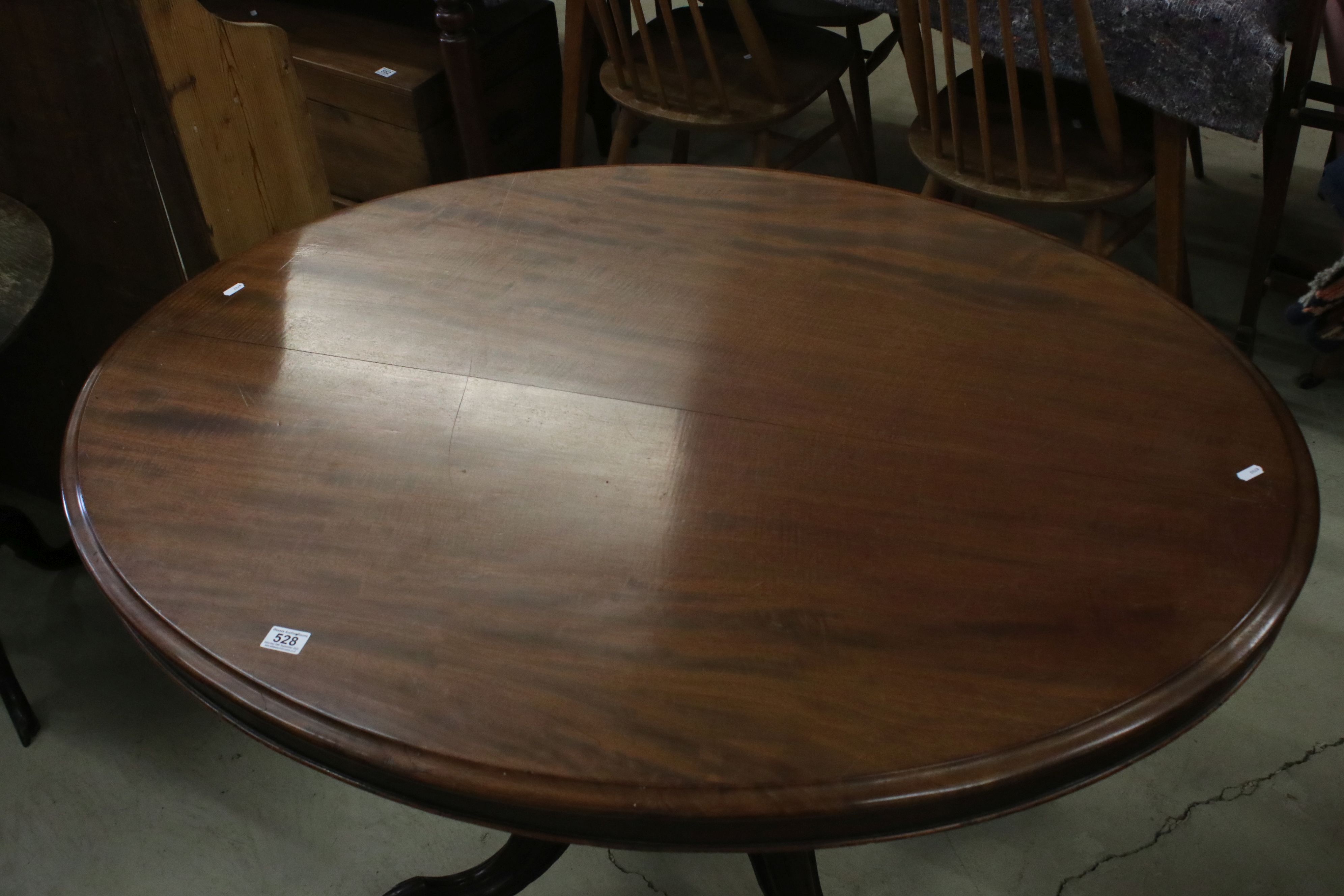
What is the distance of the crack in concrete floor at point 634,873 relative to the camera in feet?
4.36

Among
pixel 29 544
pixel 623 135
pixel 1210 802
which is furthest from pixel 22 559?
pixel 1210 802

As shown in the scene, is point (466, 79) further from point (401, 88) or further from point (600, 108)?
point (600, 108)

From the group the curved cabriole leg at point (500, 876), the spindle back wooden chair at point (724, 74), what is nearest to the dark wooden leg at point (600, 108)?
the spindle back wooden chair at point (724, 74)

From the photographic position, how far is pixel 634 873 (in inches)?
53.1

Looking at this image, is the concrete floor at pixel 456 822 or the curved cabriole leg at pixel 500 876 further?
the concrete floor at pixel 456 822

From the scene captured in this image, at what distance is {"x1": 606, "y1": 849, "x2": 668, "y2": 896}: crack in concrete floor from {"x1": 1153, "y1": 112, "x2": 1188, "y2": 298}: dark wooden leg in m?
1.17

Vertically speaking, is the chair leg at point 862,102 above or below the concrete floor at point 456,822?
above

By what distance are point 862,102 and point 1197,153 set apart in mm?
830

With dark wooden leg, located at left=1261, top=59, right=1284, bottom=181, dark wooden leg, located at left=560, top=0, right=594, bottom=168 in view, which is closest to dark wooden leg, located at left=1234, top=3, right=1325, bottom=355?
dark wooden leg, located at left=1261, top=59, right=1284, bottom=181

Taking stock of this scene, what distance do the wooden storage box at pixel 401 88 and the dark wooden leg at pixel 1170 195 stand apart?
4.22 feet

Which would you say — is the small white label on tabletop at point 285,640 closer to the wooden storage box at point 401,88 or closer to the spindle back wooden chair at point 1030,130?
the spindle back wooden chair at point 1030,130

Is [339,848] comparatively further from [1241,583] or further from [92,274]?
[1241,583]

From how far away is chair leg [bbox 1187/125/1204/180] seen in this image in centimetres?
254

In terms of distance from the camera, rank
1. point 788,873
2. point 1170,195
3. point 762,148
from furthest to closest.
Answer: point 762,148 < point 1170,195 < point 788,873
